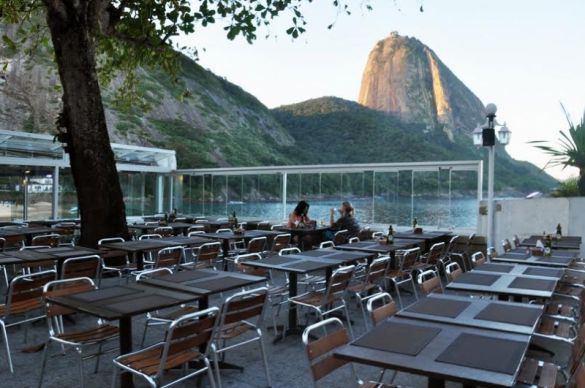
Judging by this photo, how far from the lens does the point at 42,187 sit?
1291 cm

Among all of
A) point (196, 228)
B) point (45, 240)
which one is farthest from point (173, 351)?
point (196, 228)

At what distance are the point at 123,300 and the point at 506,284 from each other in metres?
3.05

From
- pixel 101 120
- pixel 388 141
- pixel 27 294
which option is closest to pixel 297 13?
pixel 101 120

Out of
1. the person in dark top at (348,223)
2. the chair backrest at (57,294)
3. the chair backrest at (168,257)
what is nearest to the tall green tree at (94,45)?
the chair backrest at (168,257)

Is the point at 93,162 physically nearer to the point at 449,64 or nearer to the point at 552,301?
the point at 552,301

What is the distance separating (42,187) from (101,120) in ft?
19.8

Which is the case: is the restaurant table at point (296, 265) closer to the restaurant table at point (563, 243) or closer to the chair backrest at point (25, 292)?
the chair backrest at point (25, 292)

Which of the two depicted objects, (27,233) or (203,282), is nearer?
(203,282)

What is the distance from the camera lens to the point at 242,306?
11.4 ft

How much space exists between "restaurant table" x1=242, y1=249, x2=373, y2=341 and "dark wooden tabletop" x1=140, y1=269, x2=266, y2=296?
0.67 metres

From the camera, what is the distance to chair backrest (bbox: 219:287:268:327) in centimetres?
336

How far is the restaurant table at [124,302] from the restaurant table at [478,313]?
158 cm

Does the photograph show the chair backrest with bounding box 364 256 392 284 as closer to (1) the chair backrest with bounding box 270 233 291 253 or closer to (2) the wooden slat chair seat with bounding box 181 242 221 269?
(2) the wooden slat chair seat with bounding box 181 242 221 269

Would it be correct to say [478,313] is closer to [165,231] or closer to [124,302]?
[124,302]
